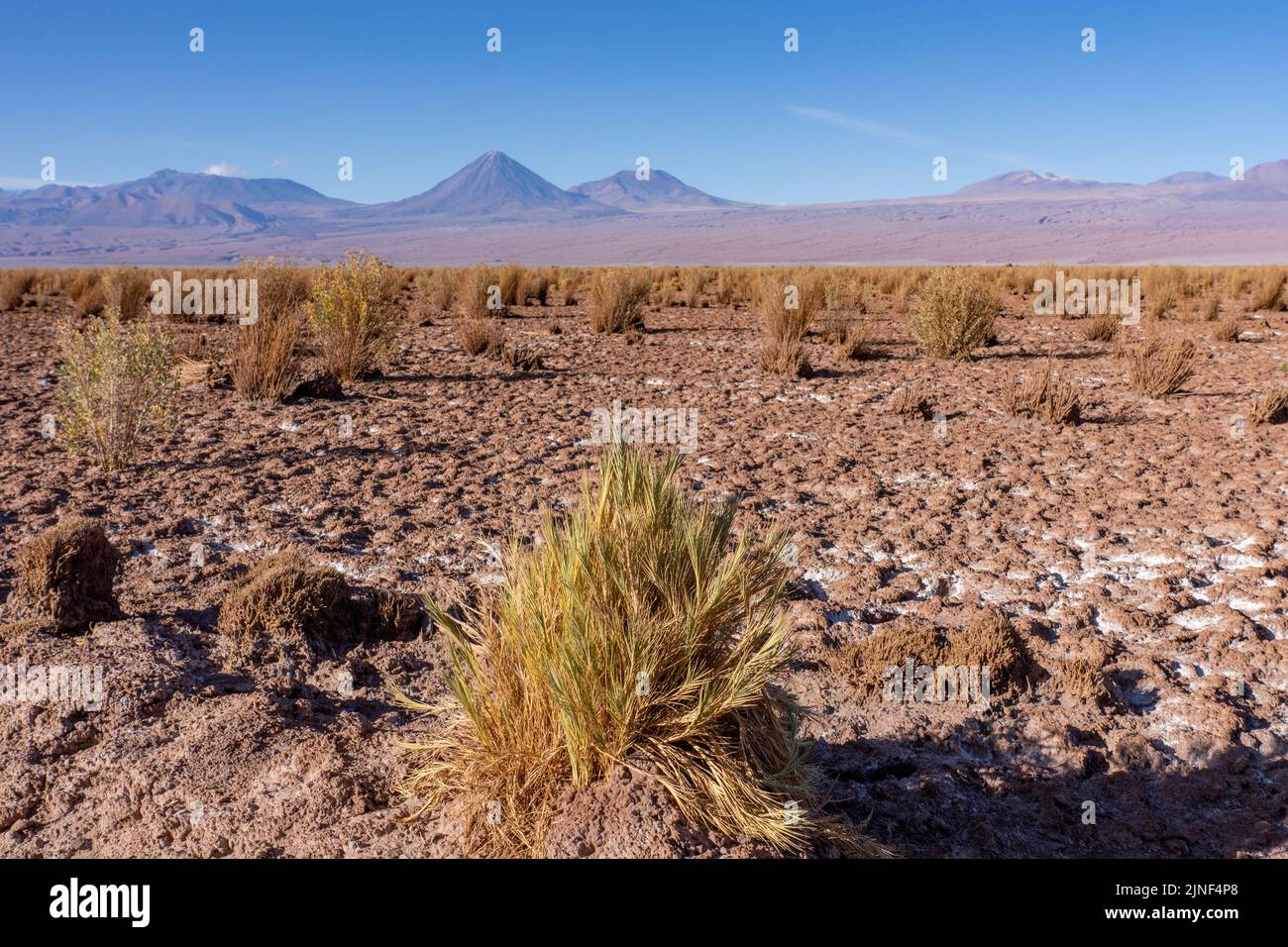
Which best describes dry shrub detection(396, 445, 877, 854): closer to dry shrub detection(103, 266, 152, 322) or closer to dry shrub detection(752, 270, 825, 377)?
dry shrub detection(752, 270, 825, 377)

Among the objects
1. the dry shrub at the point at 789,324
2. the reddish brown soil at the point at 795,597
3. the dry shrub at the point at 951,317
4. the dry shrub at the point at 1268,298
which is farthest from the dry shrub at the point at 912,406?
the dry shrub at the point at 1268,298

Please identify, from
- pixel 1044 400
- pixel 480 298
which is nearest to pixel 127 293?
pixel 480 298

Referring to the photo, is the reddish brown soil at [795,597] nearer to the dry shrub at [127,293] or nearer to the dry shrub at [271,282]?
the dry shrub at [271,282]

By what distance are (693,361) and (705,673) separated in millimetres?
9149

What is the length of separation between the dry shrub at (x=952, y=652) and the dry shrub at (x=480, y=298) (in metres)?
12.3

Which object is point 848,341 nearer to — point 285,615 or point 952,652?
point 952,652

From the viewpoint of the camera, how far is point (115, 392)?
6.11 m

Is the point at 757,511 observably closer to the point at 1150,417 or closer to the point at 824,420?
the point at 824,420

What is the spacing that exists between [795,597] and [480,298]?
12.3 meters

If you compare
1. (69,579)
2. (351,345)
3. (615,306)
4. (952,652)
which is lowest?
(952,652)

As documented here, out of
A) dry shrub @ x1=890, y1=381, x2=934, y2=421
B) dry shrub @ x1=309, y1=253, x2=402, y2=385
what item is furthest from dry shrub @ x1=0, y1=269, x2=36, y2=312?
dry shrub @ x1=890, y1=381, x2=934, y2=421

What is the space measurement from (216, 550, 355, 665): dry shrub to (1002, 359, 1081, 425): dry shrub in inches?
242

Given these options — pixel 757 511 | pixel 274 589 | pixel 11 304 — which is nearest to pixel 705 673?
pixel 274 589

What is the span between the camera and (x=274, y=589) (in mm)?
3828
